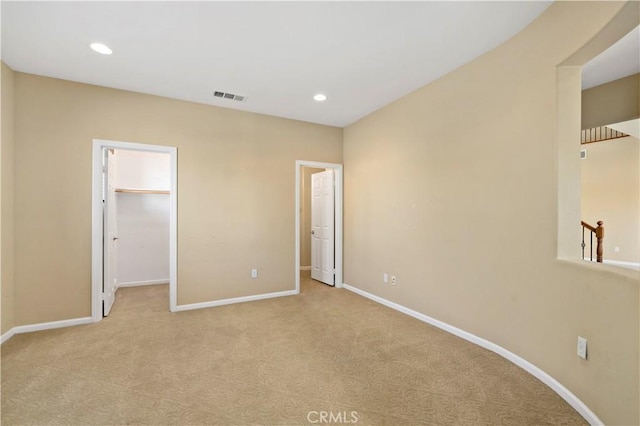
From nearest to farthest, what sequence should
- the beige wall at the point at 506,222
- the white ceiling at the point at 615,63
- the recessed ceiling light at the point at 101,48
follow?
the beige wall at the point at 506,222 → the white ceiling at the point at 615,63 → the recessed ceiling light at the point at 101,48

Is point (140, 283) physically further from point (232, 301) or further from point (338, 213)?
point (338, 213)

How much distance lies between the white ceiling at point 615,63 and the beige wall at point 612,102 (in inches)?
3.1

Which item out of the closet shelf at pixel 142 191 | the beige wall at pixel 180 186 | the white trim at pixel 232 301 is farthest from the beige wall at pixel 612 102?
the closet shelf at pixel 142 191

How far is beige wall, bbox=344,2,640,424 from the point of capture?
5.64ft

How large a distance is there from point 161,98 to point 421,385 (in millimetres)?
4292

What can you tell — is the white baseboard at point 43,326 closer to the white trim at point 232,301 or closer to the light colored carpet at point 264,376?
the light colored carpet at point 264,376

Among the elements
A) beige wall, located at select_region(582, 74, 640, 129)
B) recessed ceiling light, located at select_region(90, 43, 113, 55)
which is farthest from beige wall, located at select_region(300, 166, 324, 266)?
beige wall, located at select_region(582, 74, 640, 129)

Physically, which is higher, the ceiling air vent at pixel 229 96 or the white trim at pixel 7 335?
the ceiling air vent at pixel 229 96

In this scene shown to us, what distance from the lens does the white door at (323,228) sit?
5031 mm

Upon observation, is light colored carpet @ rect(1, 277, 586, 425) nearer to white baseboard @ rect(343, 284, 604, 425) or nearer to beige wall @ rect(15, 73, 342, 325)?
white baseboard @ rect(343, 284, 604, 425)

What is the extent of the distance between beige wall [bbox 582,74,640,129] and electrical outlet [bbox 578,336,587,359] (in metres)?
2.66

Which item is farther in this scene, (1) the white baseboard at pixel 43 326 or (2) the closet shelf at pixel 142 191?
(2) the closet shelf at pixel 142 191

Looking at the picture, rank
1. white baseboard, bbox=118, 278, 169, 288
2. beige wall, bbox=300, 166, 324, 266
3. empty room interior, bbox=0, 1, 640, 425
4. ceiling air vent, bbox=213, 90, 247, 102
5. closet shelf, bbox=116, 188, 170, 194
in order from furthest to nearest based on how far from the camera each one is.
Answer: beige wall, bbox=300, 166, 324, 266, white baseboard, bbox=118, 278, 169, 288, closet shelf, bbox=116, 188, 170, 194, ceiling air vent, bbox=213, 90, 247, 102, empty room interior, bbox=0, 1, 640, 425

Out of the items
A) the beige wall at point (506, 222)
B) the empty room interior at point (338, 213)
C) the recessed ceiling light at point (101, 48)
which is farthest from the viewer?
the recessed ceiling light at point (101, 48)
